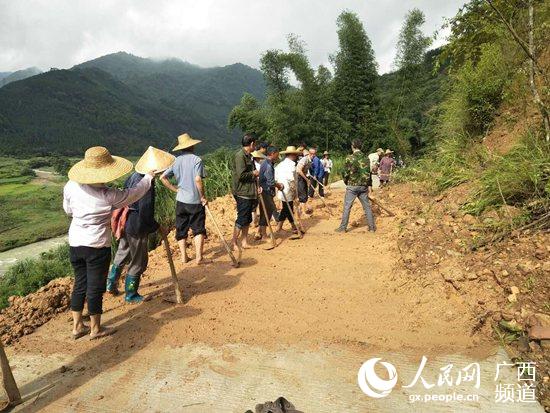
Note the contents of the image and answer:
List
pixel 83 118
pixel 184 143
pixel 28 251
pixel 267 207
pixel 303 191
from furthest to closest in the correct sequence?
pixel 83 118 < pixel 28 251 < pixel 303 191 < pixel 267 207 < pixel 184 143

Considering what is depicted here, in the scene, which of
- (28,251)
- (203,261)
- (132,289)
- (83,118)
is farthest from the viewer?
(83,118)

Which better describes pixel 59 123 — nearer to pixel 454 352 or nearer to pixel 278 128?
pixel 278 128

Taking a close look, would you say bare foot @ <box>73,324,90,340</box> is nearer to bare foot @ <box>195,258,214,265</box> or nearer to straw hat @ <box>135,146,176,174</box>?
straw hat @ <box>135,146,176,174</box>

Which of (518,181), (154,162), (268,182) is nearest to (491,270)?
(518,181)

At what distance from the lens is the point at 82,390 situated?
3.00 metres

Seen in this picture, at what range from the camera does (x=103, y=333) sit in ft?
12.3

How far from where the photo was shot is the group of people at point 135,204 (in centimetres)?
350

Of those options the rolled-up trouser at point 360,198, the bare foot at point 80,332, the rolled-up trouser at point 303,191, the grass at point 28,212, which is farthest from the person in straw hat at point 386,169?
the grass at point 28,212

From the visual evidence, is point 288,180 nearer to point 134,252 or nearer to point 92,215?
point 134,252

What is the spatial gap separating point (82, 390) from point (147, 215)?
6.20 ft

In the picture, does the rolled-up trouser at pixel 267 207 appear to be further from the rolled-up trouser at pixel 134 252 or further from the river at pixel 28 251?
the river at pixel 28 251

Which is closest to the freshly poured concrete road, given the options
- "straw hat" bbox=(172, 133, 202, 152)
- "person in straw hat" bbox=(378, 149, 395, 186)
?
"straw hat" bbox=(172, 133, 202, 152)

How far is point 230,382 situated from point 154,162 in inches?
94.6

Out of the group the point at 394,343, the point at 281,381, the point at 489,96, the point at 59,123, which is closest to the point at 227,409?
the point at 281,381
